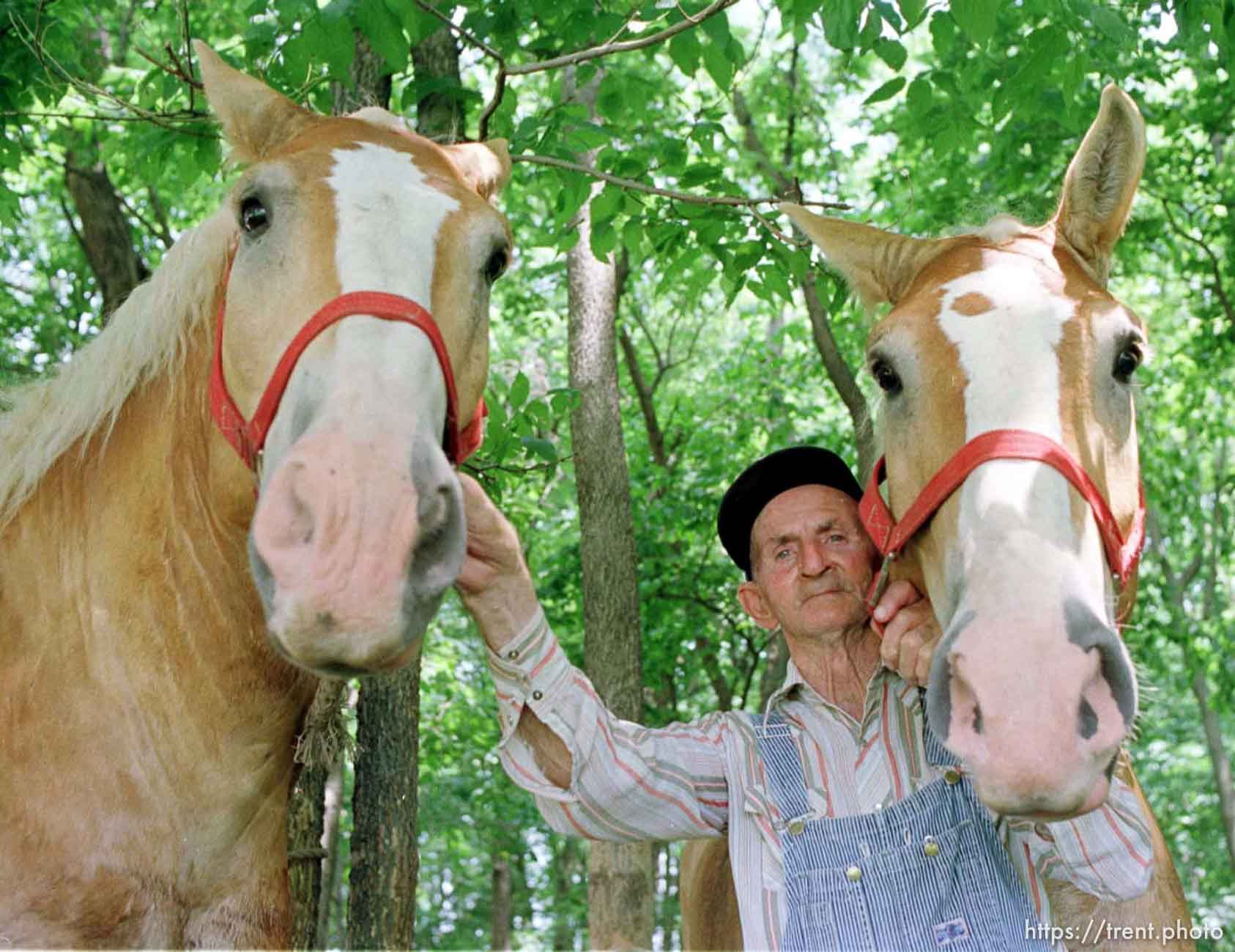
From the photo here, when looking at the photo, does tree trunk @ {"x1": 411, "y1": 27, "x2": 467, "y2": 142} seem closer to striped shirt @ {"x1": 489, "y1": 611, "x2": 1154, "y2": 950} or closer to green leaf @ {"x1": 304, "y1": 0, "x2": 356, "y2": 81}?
green leaf @ {"x1": 304, "y1": 0, "x2": 356, "y2": 81}

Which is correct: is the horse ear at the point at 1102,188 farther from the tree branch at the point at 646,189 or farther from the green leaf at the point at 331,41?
the green leaf at the point at 331,41

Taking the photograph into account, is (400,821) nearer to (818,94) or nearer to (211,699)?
(211,699)

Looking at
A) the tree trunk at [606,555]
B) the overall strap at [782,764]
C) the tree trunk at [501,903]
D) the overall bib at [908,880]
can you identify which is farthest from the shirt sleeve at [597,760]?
the tree trunk at [501,903]

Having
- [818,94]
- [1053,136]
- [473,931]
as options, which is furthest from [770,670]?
[473,931]

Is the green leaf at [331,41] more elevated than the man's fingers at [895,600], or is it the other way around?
the green leaf at [331,41]

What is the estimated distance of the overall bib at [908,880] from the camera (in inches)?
103

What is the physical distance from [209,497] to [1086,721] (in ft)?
6.33

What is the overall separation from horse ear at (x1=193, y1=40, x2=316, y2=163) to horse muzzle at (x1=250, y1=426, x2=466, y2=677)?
114 centimetres

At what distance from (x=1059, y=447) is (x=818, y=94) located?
10313 mm

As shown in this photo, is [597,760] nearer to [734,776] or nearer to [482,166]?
[734,776]

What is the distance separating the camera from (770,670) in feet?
33.0

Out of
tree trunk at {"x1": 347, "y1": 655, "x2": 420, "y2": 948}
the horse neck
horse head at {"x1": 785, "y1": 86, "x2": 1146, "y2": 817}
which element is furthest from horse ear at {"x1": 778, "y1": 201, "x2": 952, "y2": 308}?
tree trunk at {"x1": 347, "y1": 655, "x2": 420, "y2": 948}

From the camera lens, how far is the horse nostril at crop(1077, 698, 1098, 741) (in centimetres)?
198

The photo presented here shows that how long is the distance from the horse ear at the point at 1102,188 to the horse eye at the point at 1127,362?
40cm
